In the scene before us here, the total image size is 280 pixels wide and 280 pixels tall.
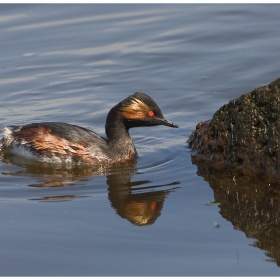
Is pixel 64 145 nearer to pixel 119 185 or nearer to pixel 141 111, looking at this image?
pixel 141 111

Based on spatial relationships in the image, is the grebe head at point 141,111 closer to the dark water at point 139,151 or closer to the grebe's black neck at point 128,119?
the grebe's black neck at point 128,119

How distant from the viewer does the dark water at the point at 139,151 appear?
18.8 ft

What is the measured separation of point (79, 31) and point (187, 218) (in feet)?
23.4

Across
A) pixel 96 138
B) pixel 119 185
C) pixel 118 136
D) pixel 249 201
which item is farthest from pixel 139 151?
pixel 249 201

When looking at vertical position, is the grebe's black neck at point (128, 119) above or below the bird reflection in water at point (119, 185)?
A: above

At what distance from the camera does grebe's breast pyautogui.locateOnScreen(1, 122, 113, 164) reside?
880 cm

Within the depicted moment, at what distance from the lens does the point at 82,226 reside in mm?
6328

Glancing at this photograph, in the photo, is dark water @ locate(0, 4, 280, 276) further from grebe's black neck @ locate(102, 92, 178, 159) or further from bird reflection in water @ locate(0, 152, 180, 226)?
grebe's black neck @ locate(102, 92, 178, 159)

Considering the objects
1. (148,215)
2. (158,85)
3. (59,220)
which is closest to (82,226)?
(59,220)

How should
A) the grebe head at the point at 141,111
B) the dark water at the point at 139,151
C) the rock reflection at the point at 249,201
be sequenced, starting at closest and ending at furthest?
1. the dark water at the point at 139,151
2. the rock reflection at the point at 249,201
3. the grebe head at the point at 141,111

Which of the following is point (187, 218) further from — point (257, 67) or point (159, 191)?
point (257, 67)

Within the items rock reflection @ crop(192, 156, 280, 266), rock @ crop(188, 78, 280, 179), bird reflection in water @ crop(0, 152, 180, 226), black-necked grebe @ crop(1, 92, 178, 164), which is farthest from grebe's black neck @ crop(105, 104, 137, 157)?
rock @ crop(188, 78, 280, 179)

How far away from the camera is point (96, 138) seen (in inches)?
352

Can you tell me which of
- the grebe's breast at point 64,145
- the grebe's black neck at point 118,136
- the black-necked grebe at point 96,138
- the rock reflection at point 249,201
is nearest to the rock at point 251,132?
the rock reflection at point 249,201
